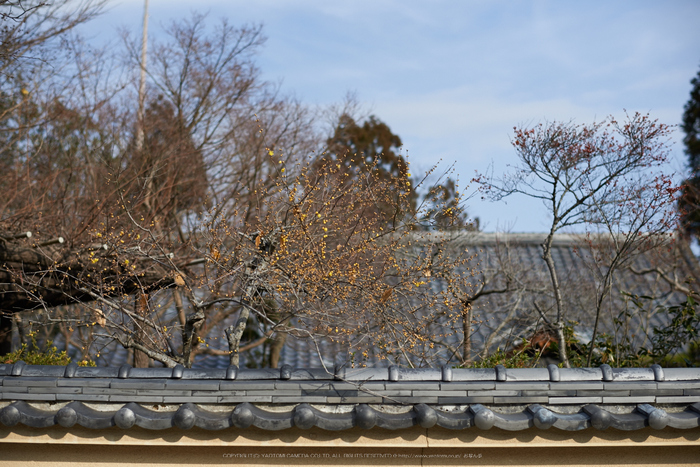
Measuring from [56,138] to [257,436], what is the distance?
9018mm

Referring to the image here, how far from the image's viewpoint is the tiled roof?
3688 millimetres

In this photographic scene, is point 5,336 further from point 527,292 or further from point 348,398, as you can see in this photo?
point 527,292

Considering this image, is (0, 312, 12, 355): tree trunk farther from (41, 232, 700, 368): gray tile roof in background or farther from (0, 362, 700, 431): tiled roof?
(0, 362, 700, 431): tiled roof

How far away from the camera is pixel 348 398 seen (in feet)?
12.5

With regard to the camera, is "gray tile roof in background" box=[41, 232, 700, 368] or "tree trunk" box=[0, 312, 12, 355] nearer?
"tree trunk" box=[0, 312, 12, 355]

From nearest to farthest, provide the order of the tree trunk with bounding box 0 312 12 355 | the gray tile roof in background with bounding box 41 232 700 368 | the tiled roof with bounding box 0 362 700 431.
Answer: the tiled roof with bounding box 0 362 700 431 → the tree trunk with bounding box 0 312 12 355 → the gray tile roof in background with bounding box 41 232 700 368

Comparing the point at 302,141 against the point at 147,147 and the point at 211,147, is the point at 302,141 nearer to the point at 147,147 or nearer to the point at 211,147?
Result: the point at 211,147

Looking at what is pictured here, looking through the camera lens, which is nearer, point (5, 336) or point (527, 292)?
point (5, 336)

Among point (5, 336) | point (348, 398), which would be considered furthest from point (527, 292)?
point (5, 336)

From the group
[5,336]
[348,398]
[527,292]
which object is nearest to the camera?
[348,398]

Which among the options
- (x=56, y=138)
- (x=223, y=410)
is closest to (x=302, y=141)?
(x=56, y=138)

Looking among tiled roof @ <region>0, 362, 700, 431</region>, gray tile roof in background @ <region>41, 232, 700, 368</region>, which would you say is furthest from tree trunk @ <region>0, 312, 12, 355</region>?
tiled roof @ <region>0, 362, 700, 431</region>

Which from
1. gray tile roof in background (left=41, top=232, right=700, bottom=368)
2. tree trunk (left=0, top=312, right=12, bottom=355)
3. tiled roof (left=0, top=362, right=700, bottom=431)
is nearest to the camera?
tiled roof (left=0, top=362, right=700, bottom=431)

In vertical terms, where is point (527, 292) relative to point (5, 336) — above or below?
above
